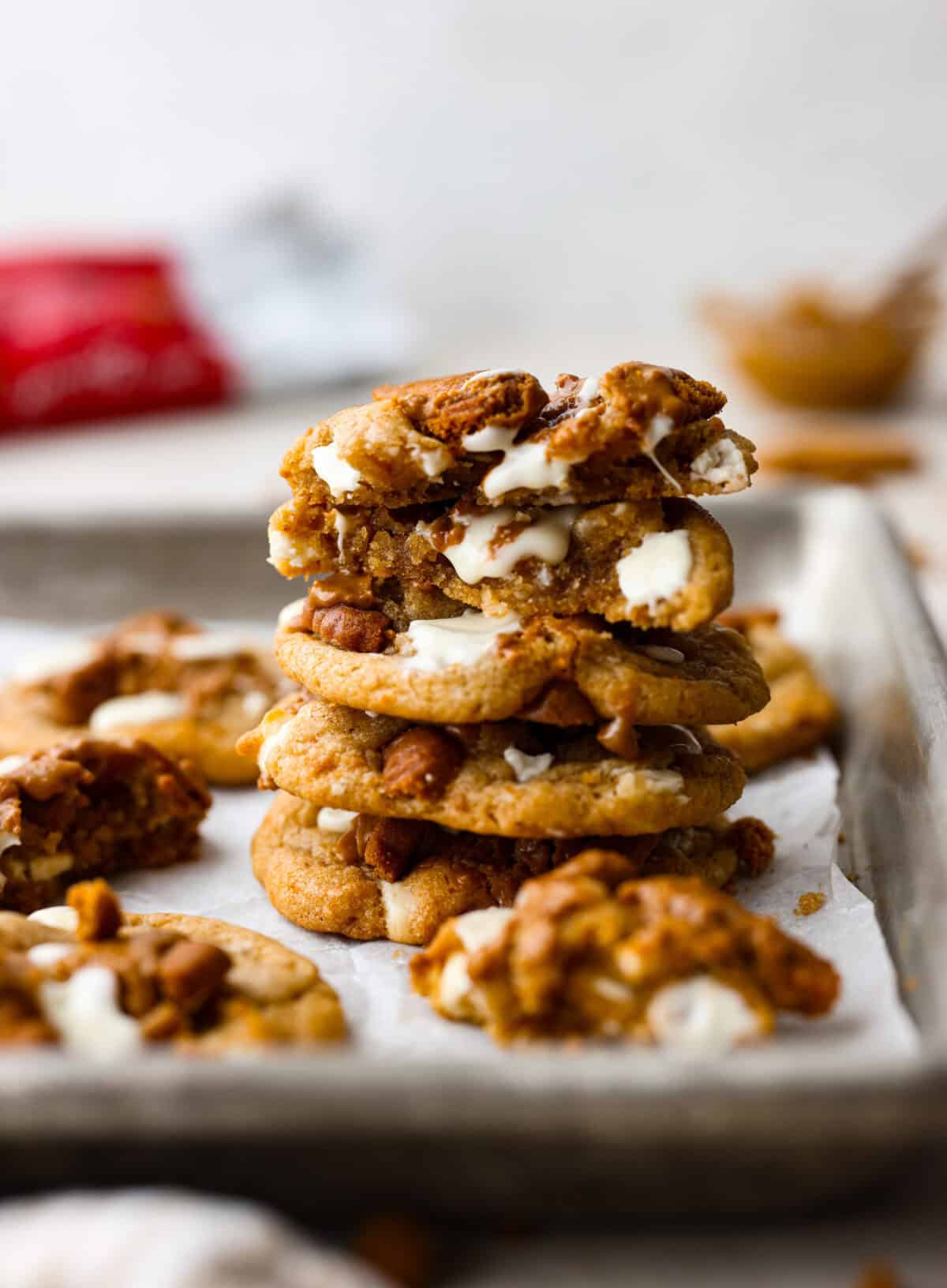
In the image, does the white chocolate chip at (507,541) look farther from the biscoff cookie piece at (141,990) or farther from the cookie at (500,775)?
the biscoff cookie piece at (141,990)

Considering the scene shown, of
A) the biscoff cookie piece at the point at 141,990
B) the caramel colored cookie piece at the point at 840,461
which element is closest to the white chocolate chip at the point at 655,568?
the biscoff cookie piece at the point at 141,990

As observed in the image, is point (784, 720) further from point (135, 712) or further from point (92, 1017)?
point (92, 1017)

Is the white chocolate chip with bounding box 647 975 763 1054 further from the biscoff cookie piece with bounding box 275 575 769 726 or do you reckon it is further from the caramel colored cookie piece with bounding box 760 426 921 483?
the caramel colored cookie piece with bounding box 760 426 921 483

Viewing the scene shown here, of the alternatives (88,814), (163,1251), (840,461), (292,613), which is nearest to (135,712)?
(88,814)

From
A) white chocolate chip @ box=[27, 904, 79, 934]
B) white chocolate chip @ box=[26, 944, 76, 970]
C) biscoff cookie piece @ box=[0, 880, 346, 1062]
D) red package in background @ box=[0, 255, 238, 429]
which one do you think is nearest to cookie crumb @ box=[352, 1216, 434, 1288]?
biscoff cookie piece @ box=[0, 880, 346, 1062]

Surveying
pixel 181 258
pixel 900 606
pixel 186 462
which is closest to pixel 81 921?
pixel 900 606

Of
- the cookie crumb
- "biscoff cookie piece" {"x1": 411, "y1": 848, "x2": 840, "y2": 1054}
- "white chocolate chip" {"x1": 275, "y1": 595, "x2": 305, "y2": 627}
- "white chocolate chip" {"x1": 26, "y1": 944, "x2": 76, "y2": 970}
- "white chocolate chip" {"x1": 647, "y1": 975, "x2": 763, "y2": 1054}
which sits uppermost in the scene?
"white chocolate chip" {"x1": 275, "y1": 595, "x2": 305, "y2": 627}

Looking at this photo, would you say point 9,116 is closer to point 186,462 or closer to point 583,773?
point 186,462

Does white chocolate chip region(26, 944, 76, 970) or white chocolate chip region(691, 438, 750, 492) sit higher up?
white chocolate chip region(691, 438, 750, 492)
